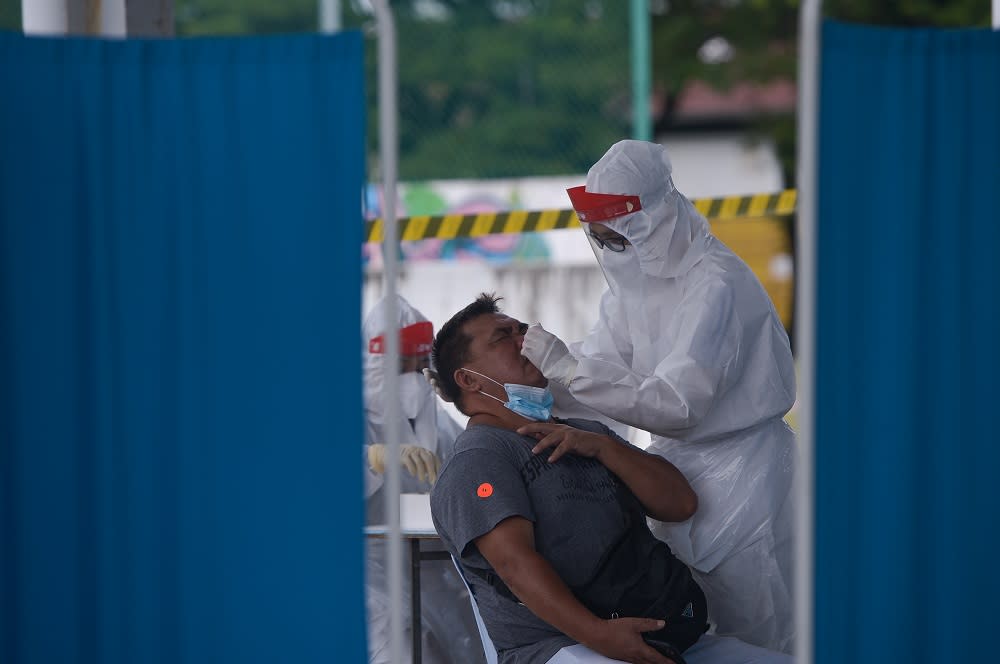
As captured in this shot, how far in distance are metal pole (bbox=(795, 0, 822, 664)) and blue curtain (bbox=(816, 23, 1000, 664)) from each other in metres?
0.04

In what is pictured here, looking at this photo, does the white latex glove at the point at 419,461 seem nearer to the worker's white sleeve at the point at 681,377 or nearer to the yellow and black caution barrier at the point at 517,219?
the worker's white sleeve at the point at 681,377

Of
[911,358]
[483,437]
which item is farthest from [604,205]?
[911,358]

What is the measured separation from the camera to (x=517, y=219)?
5.19 meters

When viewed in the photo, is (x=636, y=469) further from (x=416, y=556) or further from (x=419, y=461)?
(x=419, y=461)

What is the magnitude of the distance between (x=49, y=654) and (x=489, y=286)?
27.1 feet

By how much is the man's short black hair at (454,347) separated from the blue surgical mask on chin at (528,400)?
79mm

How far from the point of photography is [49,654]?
2191mm

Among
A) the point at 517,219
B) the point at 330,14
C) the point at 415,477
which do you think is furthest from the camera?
the point at 330,14

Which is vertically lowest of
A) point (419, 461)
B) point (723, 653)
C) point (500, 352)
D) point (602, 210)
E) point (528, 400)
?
point (723, 653)

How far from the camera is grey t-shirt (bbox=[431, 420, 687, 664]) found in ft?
8.77

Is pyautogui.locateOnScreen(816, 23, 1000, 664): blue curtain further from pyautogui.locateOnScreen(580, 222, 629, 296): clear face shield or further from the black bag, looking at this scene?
pyautogui.locateOnScreen(580, 222, 629, 296): clear face shield

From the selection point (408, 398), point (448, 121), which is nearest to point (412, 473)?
point (408, 398)

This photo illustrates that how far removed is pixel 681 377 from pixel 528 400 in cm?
39

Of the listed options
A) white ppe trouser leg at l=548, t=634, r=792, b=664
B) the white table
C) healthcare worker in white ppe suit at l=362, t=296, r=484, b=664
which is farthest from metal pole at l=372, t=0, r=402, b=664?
healthcare worker in white ppe suit at l=362, t=296, r=484, b=664
